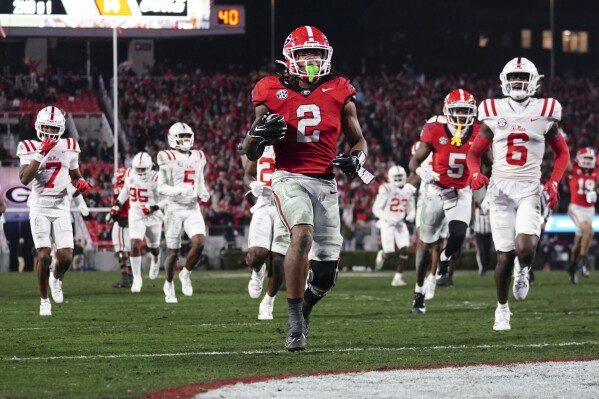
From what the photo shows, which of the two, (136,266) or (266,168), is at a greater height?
(266,168)

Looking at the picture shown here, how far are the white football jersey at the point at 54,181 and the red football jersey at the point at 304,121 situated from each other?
4.71m

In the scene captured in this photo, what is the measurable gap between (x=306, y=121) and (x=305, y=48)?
477 millimetres

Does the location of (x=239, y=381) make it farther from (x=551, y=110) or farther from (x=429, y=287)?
(x=429, y=287)

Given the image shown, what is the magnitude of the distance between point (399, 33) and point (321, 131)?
55.0 metres

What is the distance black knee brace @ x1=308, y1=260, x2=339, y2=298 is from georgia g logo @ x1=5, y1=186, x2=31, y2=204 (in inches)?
775

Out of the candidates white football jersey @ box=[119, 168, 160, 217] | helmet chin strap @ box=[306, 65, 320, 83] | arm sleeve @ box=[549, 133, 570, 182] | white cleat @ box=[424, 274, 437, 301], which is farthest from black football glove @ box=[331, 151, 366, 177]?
white football jersey @ box=[119, 168, 160, 217]

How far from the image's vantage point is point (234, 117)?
117 feet

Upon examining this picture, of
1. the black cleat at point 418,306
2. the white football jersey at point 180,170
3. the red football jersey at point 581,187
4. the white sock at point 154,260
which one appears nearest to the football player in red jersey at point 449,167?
the black cleat at point 418,306

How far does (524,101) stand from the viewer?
979cm

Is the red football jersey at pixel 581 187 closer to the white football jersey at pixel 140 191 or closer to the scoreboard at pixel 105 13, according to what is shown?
the white football jersey at pixel 140 191

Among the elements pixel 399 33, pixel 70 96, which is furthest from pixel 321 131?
pixel 399 33

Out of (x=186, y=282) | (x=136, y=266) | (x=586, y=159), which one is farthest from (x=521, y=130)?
(x=586, y=159)

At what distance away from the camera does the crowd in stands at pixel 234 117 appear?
98.7ft

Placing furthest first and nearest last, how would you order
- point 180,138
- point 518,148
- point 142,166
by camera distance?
1. point 142,166
2. point 180,138
3. point 518,148
